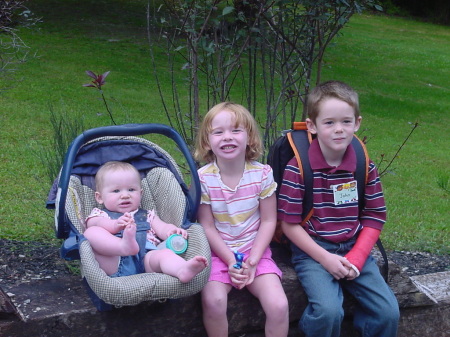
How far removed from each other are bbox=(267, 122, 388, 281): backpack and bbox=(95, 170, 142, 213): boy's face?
0.80 meters

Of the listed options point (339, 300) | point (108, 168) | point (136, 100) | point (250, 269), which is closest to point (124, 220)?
point (108, 168)

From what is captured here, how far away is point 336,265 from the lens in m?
3.28

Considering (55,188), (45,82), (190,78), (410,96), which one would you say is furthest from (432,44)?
(55,188)

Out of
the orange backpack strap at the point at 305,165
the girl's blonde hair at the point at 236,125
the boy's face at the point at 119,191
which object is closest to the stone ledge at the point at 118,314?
the orange backpack strap at the point at 305,165

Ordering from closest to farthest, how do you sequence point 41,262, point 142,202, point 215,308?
point 215,308 < point 142,202 < point 41,262

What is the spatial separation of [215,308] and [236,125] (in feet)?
3.04

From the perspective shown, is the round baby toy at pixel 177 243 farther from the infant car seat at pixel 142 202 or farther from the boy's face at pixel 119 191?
the boy's face at pixel 119 191

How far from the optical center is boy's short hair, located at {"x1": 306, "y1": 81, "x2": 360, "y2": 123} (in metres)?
3.36

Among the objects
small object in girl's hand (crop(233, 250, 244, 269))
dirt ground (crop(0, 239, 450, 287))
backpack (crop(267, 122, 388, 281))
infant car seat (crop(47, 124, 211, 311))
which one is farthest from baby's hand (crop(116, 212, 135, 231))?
backpack (crop(267, 122, 388, 281))

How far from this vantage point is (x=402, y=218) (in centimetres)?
602

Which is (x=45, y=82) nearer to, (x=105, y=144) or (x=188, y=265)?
(x=105, y=144)

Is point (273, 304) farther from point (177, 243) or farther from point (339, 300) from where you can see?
point (177, 243)

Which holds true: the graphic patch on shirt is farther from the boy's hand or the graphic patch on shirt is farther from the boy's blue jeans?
the boy's hand

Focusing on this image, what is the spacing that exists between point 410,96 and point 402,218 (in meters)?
7.94
